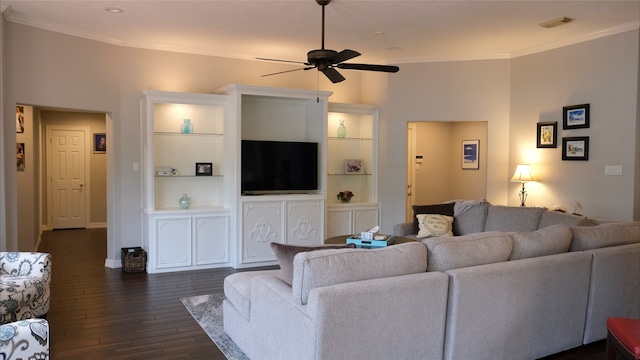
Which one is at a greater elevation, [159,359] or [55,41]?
[55,41]

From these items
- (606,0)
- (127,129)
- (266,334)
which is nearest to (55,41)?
(127,129)

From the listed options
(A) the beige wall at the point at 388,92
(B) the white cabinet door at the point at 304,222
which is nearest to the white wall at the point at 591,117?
(A) the beige wall at the point at 388,92

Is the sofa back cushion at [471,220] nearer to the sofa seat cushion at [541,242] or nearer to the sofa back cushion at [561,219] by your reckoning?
the sofa back cushion at [561,219]

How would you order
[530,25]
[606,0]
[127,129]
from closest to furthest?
[606,0] → [530,25] → [127,129]

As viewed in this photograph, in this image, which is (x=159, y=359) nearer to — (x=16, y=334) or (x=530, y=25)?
(x=16, y=334)

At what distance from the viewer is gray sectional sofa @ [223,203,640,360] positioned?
2719 millimetres

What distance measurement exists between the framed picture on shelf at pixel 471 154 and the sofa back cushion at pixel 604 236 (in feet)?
15.6

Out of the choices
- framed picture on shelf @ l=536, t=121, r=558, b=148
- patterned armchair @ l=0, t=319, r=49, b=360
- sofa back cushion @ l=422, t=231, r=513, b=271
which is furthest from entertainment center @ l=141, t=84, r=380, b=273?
patterned armchair @ l=0, t=319, r=49, b=360

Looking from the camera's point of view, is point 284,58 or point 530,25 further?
point 284,58

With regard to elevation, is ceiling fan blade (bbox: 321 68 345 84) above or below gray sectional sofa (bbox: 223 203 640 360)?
above

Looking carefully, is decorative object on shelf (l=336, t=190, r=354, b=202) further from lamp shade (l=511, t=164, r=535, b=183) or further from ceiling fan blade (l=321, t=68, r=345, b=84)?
ceiling fan blade (l=321, t=68, r=345, b=84)

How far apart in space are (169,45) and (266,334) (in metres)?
4.78

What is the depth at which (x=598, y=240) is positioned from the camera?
3861 mm

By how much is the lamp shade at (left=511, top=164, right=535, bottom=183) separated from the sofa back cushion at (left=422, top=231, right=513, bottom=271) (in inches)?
141
